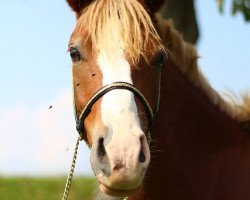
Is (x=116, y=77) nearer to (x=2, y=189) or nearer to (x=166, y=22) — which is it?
(x=166, y=22)

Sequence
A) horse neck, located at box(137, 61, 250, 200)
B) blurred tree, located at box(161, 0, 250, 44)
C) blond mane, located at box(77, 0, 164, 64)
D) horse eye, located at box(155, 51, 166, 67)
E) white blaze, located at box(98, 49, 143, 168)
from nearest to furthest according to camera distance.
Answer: white blaze, located at box(98, 49, 143, 168) → blond mane, located at box(77, 0, 164, 64) → horse eye, located at box(155, 51, 166, 67) → horse neck, located at box(137, 61, 250, 200) → blurred tree, located at box(161, 0, 250, 44)

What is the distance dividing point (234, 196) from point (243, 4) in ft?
16.7

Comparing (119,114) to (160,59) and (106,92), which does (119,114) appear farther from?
(160,59)

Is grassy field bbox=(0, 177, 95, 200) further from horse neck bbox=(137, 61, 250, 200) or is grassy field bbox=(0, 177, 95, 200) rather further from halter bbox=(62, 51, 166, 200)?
halter bbox=(62, 51, 166, 200)

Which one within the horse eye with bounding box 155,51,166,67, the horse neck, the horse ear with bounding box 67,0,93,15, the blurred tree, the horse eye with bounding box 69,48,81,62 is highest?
the horse ear with bounding box 67,0,93,15

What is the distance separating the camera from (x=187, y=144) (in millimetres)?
5000

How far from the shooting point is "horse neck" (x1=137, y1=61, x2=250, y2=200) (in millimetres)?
4891

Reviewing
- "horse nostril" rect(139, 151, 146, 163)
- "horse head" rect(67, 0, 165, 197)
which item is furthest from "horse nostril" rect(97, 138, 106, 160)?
"horse nostril" rect(139, 151, 146, 163)

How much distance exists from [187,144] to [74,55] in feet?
3.61

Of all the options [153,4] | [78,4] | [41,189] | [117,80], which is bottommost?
[41,189]

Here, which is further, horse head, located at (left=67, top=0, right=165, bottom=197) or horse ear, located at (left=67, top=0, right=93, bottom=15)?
horse ear, located at (left=67, top=0, right=93, bottom=15)

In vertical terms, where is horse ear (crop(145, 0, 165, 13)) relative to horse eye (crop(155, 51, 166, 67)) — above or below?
above

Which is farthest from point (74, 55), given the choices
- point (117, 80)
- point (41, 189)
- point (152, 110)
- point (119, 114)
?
point (41, 189)

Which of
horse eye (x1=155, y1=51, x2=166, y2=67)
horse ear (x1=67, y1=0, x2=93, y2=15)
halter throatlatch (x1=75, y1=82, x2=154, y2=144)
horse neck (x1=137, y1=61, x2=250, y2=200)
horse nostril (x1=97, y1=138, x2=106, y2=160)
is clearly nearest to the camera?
horse nostril (x1=97, y1=138, x2=106, y2=160)
